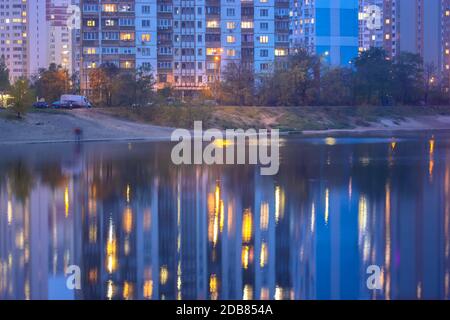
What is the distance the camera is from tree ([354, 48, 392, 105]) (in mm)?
112125

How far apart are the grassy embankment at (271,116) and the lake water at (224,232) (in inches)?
1715

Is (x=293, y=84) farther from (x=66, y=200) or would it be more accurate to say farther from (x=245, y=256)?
(x=245, y=256)

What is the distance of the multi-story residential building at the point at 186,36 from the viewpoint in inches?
5044

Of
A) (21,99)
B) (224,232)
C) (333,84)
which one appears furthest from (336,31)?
(224,232)

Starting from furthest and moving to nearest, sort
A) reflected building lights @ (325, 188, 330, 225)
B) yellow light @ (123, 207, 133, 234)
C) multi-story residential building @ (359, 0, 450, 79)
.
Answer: multi-story residential building @ (359, 0, 450, 79)
reflected building lights @ (325, 188, 330, 225)
yellow light @ (123, 207, 133, 234)

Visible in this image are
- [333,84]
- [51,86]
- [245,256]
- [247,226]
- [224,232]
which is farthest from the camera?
[333,84]

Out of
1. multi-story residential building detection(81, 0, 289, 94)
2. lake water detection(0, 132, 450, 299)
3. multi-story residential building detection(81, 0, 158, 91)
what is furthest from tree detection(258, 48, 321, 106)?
lake water detection(0, 132, 450, 299)

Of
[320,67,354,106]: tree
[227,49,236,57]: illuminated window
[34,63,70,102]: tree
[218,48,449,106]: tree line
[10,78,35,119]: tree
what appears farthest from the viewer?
[227,49,236,57]: illuminated window

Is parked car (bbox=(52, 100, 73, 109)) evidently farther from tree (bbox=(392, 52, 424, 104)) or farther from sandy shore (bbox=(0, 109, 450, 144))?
tree (bbox=(392, 52, 424, 104))

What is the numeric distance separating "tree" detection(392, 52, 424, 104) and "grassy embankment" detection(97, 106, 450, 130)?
4.89 metres

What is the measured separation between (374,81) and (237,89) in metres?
22.8

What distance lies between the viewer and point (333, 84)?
107m

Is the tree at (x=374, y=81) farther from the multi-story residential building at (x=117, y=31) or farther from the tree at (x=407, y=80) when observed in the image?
the multi-story residential building at (x=117, y=31)
